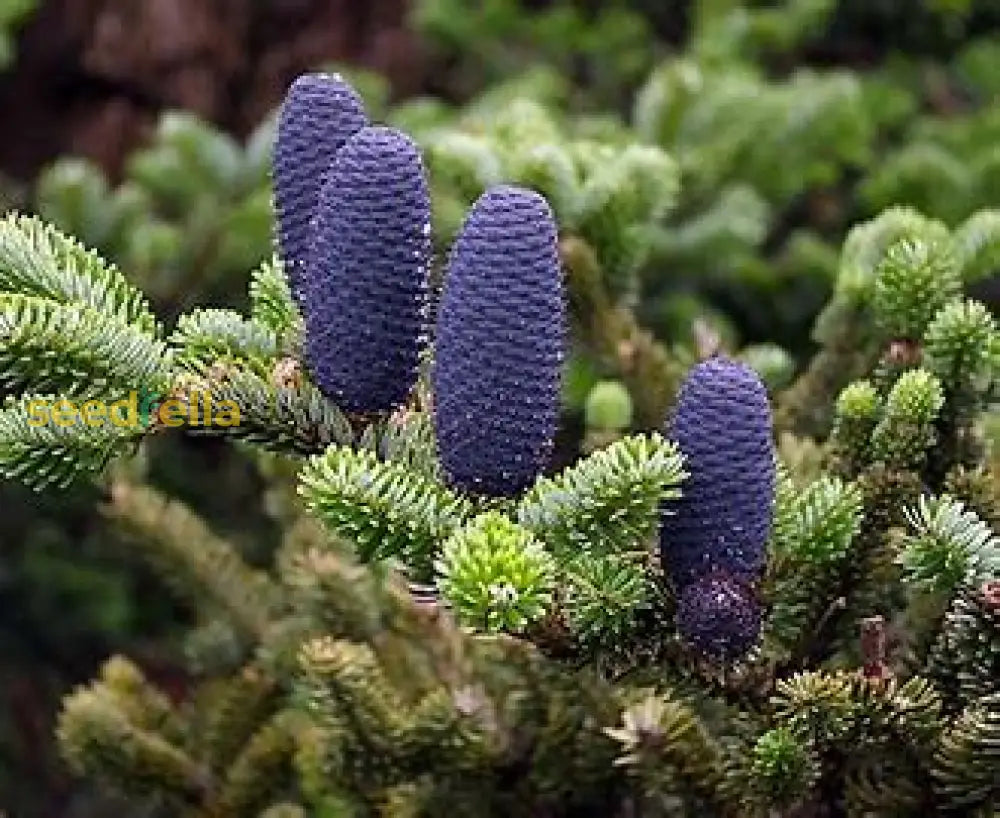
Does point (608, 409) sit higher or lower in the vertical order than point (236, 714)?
higher

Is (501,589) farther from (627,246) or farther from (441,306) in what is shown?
(627,246)

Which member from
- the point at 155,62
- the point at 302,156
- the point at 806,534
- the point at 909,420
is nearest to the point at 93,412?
the point at 302,156

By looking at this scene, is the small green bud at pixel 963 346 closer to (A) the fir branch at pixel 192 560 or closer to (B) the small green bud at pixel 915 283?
(B) the small green bud at pixel 915 283

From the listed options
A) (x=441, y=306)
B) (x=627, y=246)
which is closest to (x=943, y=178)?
(x=627, y=246)

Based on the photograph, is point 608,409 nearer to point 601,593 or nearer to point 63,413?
point 601,593

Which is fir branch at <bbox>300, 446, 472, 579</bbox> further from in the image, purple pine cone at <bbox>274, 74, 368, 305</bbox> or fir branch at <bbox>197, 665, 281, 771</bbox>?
fir branch at <bbox>197, 665, 281, 771</bbox>
